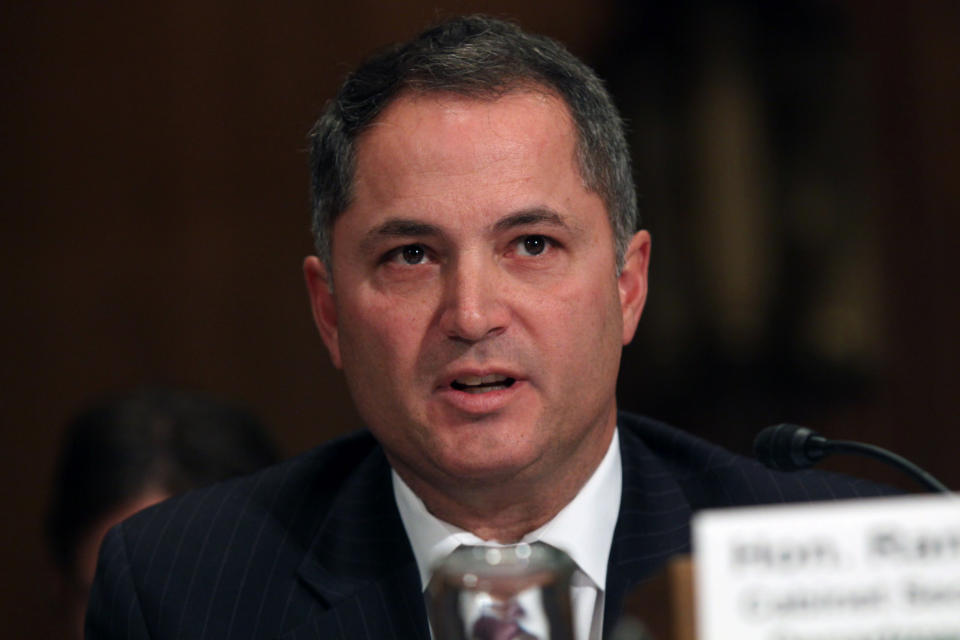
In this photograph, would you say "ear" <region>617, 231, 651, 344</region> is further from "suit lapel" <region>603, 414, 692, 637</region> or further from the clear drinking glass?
the clear drinking glass

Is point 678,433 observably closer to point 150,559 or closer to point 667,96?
point 150,559

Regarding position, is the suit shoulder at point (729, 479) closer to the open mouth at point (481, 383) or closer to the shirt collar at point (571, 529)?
the shirt collar at point (571, 529)

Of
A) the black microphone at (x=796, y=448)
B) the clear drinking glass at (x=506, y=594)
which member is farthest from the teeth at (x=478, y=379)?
the clear drinking glass at (x=506, y=594)

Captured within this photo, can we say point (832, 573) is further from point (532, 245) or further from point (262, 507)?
point (262, 507)

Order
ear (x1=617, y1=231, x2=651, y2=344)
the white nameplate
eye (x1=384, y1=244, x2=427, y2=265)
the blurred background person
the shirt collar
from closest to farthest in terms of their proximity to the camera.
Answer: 1. the white nameplate
2. eye (x1=384, y1=244, x2=427, y2=265)
3. the shirt collar
4. ear (x1=617, y1=231, x2=651, y2=344)
5. the blurred background person

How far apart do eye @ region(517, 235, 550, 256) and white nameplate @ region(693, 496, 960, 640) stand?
944mm

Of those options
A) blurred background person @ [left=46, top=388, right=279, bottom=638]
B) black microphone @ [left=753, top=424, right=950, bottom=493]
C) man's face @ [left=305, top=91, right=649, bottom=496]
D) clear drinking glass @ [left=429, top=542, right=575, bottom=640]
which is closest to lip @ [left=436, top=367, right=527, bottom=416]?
man's face @ [left=305, top=91, right=649, bottom=496]

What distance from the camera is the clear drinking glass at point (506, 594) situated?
3.47ft

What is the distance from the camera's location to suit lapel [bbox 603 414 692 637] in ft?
6.58

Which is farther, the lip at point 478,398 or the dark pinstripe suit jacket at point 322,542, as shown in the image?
the dark pinstripe suit jacket at point 322,542

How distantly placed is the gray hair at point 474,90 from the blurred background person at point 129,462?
898 mm

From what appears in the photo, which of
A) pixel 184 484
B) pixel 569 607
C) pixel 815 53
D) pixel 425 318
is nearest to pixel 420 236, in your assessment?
pixel 425 318

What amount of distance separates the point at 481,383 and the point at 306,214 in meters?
3.35

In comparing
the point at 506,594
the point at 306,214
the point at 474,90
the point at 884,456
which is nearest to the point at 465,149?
the point at 474,90
